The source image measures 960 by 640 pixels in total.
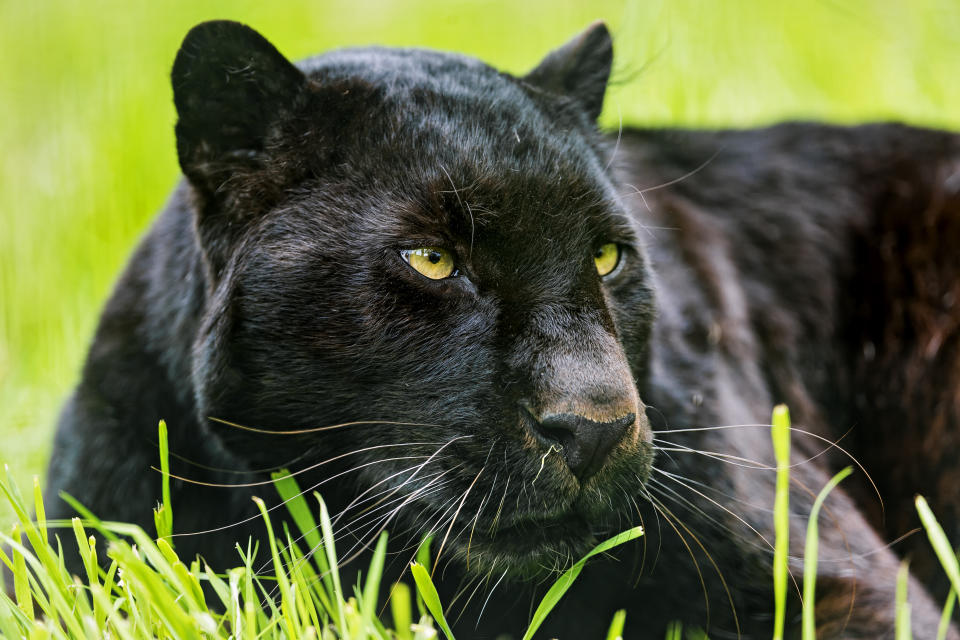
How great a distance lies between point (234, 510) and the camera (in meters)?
2.57

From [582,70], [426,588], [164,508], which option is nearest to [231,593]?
[164,508]

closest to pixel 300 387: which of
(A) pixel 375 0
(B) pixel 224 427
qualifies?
(B) pixel 224 427

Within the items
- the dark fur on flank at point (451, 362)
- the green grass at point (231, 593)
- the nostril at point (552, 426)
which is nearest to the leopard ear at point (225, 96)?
the dark fur on flank at point (451, 362)

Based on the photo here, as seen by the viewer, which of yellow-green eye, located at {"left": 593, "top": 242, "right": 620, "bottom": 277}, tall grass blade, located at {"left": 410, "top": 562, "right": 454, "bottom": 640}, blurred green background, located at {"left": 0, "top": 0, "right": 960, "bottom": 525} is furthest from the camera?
blurred green background, located at {"left": 0, "top": 0, "right": 960, "bottom": 525}

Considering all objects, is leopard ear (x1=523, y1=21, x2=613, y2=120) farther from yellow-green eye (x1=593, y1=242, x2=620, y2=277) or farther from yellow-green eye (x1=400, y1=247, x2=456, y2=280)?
yellow-green eye (x1=400, y1=247, x2=456, y2=280)

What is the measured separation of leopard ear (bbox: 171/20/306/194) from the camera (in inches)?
90.0

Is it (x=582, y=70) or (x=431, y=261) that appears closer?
(x=431, y=261)

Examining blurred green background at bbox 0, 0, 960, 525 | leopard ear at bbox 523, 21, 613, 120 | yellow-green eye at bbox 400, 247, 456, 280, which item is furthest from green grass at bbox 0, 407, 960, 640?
blurred green background at bbox 0, 0, 960, 525

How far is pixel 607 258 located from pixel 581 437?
2.31ft

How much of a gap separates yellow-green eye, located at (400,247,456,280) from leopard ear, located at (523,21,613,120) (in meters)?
0.86

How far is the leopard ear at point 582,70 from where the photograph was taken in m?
A: 2.91

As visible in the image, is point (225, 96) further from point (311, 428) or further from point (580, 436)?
point (580, 436)

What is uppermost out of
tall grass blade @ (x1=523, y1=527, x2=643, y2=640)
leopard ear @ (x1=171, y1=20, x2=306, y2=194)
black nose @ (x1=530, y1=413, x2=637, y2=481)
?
leopard ear @ (x1=171, y1=20, x2=306, y2=194)

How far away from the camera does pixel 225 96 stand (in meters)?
2.35
